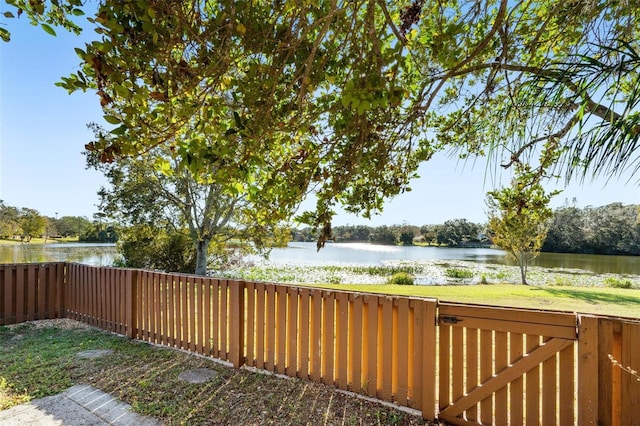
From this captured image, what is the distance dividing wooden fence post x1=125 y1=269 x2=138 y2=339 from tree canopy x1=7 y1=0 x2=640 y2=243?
300 cm

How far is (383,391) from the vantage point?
2900 millimetres

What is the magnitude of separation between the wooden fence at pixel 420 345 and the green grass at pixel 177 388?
6.6 inches

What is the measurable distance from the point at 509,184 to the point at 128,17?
4.34 m

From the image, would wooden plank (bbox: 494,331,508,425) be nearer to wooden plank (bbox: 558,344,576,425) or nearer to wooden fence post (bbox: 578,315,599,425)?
wooden plank (bbox: 558,344,576,425)

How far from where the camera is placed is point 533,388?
2367mm

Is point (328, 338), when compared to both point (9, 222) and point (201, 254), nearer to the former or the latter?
point (201, 254)

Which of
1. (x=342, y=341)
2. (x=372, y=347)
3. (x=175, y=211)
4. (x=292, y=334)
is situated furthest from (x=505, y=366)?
(x=175, y=211)

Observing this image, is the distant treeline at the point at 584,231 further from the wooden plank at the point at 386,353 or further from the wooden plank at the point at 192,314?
the wooden plank at the point at 386,353

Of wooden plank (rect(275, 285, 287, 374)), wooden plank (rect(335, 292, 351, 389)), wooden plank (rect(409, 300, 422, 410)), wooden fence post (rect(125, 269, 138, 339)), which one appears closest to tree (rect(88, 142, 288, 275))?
wooden fence post (rect(125, 269, 138, 339))

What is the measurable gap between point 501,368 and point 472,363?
20cm

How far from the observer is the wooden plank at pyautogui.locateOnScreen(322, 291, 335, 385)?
3.18 meters

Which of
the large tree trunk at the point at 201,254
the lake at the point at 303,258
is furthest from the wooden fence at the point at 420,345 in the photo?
the lake at the point at 303,258

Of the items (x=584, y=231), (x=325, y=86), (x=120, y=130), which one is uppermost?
(x=325, y=86)

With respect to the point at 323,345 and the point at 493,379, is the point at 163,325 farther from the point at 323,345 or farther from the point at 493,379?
the point at 493,379
